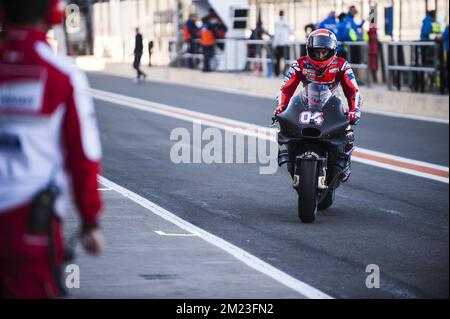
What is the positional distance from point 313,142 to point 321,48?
2.83ft

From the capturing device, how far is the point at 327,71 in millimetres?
11289

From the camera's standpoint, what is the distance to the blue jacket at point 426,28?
2528cm

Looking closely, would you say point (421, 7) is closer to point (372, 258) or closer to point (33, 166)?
point (372, 258)

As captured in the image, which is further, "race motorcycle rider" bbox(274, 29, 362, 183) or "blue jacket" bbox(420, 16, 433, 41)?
"blue jacket" bbox(420, 16, 433, 41)

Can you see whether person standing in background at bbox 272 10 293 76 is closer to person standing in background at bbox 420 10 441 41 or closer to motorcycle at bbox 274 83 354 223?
person standing in background at bbox 420 10 441 41

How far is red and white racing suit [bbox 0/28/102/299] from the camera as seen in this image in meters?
4.60

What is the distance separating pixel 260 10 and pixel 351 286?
95.7ft

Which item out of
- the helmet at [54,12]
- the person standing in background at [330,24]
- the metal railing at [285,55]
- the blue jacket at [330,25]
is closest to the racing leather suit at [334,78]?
the helmet at [54,12]

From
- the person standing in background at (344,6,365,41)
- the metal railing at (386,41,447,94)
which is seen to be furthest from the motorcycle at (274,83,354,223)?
the person standing in background at (344,6,365,41)

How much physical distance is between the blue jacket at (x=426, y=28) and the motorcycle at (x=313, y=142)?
568 inches

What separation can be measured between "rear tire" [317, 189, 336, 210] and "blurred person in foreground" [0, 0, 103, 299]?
704cm

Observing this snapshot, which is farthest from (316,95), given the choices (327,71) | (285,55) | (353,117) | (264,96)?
(285,55)

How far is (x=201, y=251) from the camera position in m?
9.40

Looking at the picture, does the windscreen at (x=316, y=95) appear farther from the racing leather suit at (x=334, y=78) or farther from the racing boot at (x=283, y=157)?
the racing boot at (x=283, y=157)
